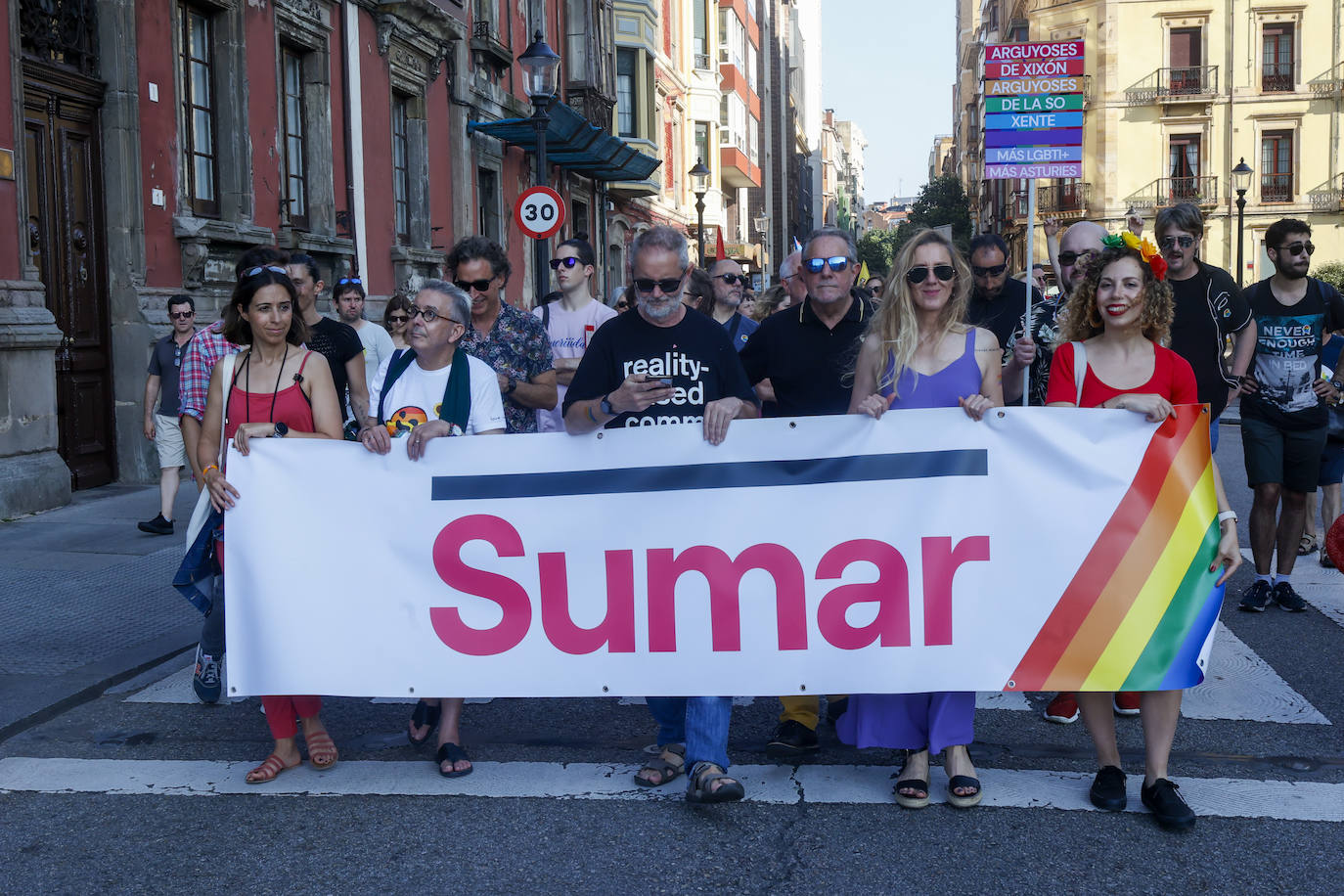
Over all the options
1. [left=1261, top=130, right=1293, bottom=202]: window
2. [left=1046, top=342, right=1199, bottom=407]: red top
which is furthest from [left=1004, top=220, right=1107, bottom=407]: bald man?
[left=1261, top=130, right=1293, bottom=202]: window

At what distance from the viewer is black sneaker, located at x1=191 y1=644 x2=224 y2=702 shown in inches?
218

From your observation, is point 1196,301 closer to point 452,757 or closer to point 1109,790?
point 1109,790

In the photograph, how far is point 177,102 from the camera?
12.5 metres

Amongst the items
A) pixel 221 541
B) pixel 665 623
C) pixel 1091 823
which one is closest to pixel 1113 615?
pixel 1091 823

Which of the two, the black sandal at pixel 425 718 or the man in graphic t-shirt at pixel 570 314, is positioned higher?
the man in graphic t-shirt at pixel 570 314

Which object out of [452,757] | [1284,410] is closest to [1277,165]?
[1284,410]

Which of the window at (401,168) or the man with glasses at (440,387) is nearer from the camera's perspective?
the man with glasses at (440,387)

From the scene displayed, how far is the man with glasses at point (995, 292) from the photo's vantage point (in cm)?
677

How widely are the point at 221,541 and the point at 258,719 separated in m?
0.82

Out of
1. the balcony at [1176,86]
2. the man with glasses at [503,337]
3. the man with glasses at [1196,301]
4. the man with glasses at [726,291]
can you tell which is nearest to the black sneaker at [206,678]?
the man with glasses at [503,337]

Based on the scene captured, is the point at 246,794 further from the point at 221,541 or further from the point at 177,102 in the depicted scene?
the point at 177,102

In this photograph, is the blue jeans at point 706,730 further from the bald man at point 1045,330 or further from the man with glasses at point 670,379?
the bald man at point 1045,330

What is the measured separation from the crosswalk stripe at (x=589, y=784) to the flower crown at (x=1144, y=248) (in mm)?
1759

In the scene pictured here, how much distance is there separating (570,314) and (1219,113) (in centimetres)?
4358
